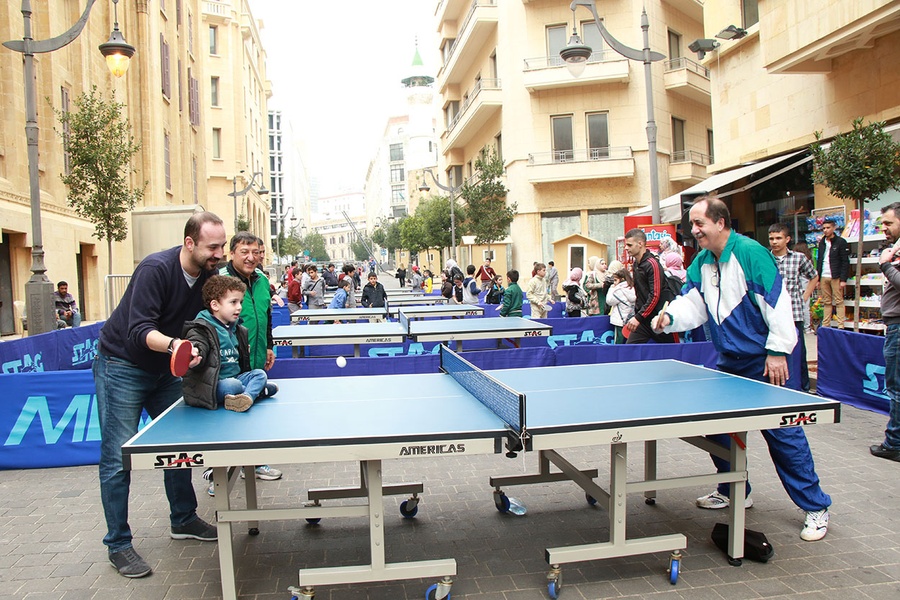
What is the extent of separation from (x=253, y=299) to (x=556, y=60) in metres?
30.7

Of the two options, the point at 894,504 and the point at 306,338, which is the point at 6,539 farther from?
the point at 894,504

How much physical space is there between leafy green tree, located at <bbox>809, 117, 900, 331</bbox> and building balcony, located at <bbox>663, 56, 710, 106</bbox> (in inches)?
923

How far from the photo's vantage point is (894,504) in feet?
17.5

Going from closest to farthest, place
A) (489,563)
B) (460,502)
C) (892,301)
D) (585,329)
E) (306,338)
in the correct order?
(489,563)
(460,502)
(892,301)
(306,338)
(585,329)

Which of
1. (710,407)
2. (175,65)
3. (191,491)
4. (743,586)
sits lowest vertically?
(743,586)

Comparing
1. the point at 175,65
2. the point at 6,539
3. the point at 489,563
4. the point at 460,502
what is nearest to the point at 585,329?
the point at 460,502

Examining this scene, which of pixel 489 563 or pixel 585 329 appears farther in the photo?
A: pixel 585 329

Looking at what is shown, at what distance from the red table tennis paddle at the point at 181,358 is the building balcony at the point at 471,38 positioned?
3524 centimetres

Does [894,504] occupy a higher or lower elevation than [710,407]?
lower

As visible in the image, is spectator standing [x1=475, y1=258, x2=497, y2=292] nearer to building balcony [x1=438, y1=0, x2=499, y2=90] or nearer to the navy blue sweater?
building balcony [x1=438, y1=0, x2=499, y2=90]

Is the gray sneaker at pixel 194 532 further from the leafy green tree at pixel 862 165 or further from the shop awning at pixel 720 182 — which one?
the shop awning at pixel 720 182

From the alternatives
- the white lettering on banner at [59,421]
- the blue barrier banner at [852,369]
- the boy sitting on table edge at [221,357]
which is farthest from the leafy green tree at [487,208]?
the boy sitting on table edge at [221,357]

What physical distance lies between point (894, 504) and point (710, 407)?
8.12 feet

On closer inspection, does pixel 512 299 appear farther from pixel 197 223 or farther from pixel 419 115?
pixel 419 115
